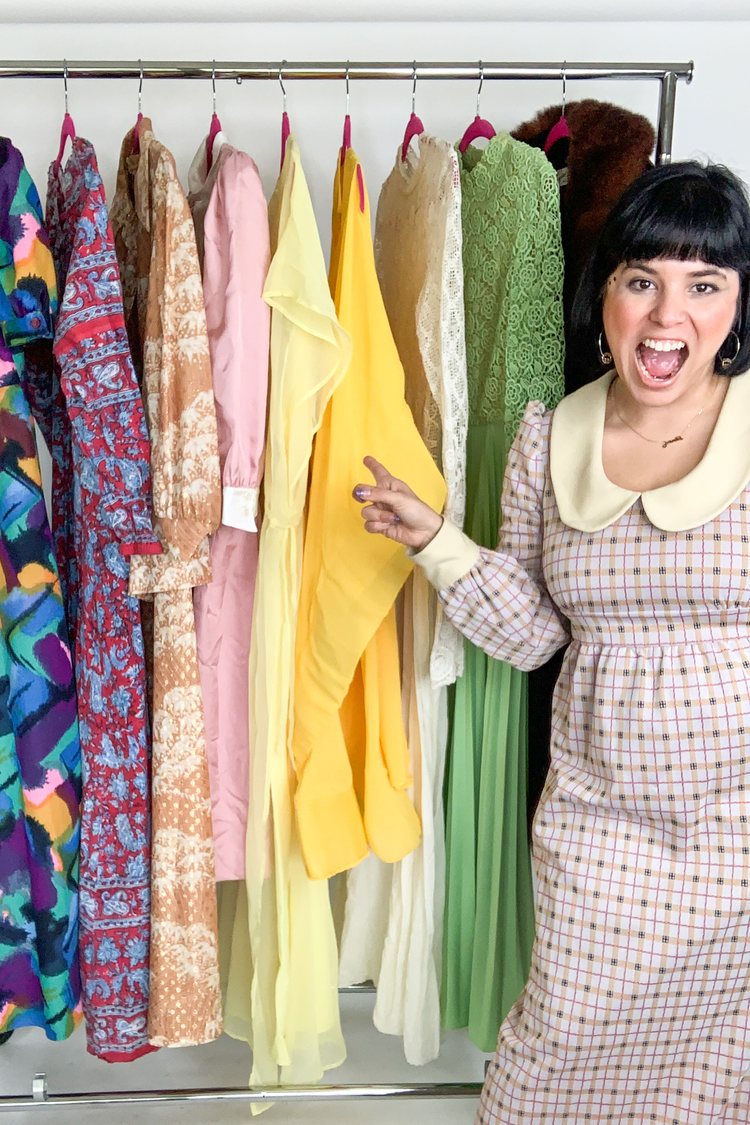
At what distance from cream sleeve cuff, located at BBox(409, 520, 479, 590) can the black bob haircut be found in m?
0.40

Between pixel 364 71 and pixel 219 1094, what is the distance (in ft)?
5.19

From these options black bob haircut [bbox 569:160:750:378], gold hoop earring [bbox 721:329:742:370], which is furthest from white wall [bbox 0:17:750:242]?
gold hoop earring [bbox 721:329:742:370]

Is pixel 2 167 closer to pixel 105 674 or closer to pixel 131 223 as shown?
pixel 131 223

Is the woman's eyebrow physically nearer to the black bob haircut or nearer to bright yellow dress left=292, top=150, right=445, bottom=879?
the black bob haircut

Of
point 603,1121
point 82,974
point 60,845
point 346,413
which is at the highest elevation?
point 346,413

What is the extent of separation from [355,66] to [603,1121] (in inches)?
58.6

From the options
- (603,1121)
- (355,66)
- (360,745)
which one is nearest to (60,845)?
(360,745)

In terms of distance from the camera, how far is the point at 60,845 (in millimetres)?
1431

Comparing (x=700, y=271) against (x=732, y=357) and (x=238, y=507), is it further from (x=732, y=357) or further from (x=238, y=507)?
(x=238, y=507)

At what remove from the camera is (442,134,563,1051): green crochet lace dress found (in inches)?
55.9

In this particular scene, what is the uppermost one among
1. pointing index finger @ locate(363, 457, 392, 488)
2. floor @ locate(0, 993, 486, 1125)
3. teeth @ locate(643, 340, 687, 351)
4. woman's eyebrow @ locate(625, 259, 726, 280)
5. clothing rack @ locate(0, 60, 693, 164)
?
clothing rack @ locate(0, 60, 693, 164)

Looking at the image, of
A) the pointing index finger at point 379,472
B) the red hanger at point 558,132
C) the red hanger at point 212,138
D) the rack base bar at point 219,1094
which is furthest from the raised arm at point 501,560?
the rack base bar at point 219,1094

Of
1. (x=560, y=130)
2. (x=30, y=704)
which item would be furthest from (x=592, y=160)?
(x=30, y=704)

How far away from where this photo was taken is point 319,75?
145 cm
